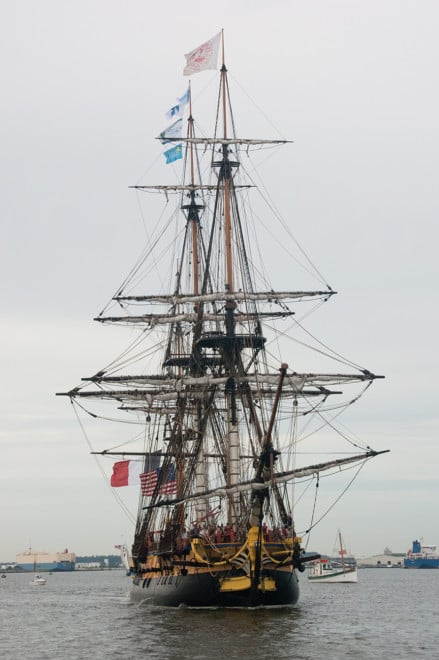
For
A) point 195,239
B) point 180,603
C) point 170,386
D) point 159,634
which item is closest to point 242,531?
point 180,603

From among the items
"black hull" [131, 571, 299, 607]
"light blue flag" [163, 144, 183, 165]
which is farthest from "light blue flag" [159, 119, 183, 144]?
"black hull" [131, 571, 299, 607]

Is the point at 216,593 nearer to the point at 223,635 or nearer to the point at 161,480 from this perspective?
the point at 223,635

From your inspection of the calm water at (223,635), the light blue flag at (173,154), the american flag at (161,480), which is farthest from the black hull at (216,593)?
the light blue flag at (173,154)

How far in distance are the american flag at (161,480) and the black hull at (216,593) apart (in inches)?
312

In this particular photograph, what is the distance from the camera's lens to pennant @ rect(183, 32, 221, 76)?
2672 inches

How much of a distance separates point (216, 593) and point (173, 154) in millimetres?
32207

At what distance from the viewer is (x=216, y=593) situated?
5941 cm

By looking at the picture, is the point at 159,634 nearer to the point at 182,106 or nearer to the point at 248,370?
the point at 248,370

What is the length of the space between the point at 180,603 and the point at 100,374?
62.4 feet

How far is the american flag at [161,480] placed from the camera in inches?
2884

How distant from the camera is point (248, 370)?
73.9m

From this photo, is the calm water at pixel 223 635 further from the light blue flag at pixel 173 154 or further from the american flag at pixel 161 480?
the light blue flag at pixel 173 154

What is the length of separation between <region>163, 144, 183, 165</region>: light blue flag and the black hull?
28.9 m

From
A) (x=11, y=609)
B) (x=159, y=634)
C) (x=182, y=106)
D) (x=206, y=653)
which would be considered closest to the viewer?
(x=206, y=653)
